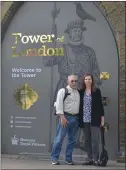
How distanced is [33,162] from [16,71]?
2.00m

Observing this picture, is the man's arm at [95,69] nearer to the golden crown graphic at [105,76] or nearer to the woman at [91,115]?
the golden crown graphic at [105,76]

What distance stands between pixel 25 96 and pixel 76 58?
1.38 m

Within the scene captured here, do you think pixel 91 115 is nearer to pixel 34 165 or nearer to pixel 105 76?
pixel 105 76

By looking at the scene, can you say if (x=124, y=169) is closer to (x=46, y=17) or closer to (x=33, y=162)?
(x=33, y=162)

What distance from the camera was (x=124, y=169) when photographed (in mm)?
7246

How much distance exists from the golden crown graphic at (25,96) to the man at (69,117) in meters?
1.30

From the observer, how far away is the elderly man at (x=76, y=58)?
8211 millimetres

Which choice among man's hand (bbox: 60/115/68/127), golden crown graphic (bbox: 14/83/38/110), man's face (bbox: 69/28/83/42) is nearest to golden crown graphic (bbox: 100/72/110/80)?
man's face (bbox: 69/28/83/42)

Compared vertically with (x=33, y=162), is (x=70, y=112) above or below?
above

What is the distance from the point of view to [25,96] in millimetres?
8734

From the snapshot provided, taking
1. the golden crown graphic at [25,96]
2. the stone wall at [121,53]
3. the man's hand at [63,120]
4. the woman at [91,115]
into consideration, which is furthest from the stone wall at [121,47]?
the golden crown graphic at [25,96]

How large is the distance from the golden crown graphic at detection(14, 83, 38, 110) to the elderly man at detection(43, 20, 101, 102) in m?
0.58

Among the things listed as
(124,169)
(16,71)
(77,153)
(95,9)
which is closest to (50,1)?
(95,9)

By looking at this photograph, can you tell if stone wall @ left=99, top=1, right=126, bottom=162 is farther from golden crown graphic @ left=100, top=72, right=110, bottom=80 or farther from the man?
the man
